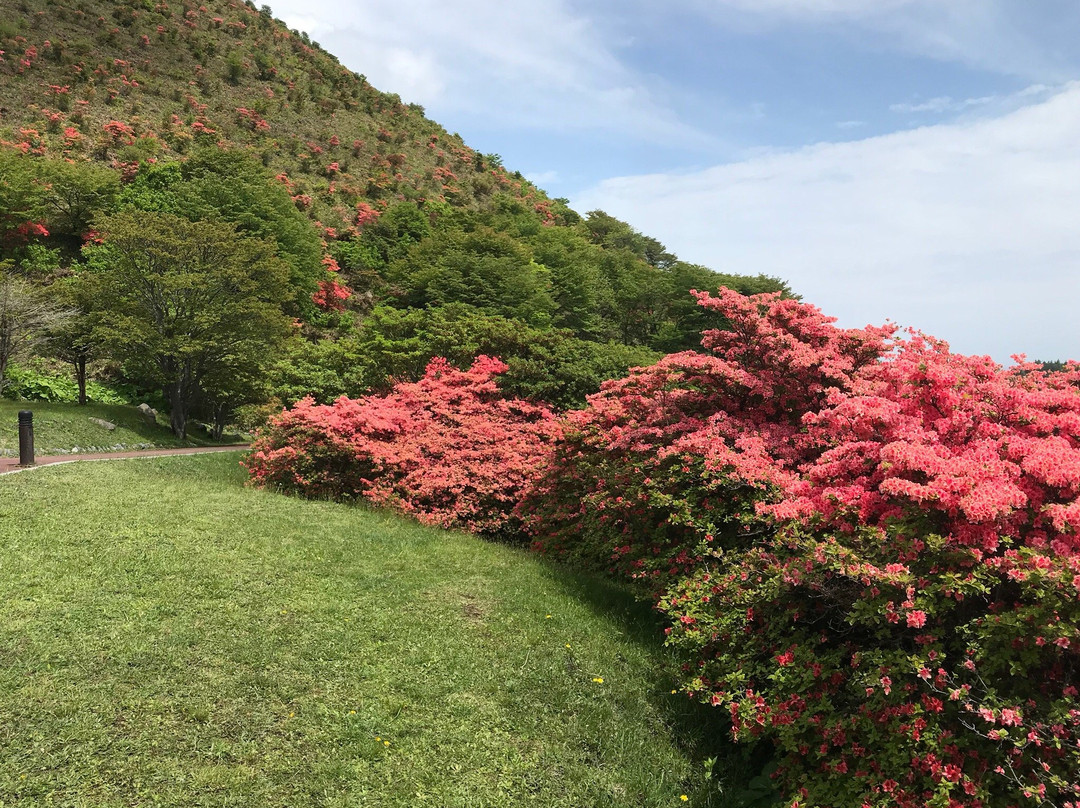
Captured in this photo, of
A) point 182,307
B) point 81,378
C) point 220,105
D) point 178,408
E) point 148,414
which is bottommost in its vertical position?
point 148,414

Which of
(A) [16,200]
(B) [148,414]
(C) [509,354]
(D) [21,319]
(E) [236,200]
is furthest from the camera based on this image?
(E) [236,200]

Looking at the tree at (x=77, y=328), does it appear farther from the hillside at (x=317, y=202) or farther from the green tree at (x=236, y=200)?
the green tree at (x=236, y=200)

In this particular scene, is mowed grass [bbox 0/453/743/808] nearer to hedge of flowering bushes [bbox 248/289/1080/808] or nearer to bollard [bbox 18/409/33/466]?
hedge of flowering bushes [bbox 248/289/1080/808]

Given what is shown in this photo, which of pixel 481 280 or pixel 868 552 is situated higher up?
pixel 481 280

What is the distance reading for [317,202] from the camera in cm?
3659

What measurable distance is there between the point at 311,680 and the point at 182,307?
726 inches

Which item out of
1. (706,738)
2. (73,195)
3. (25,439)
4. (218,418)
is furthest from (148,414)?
(706,738)

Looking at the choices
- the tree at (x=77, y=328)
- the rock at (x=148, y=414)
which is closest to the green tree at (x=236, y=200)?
the tree at (x=77, y=328)

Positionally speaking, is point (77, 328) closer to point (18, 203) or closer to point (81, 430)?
point (81, 430)

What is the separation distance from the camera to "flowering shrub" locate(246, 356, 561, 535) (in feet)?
32.5

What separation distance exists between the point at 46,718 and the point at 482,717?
2.51 metres

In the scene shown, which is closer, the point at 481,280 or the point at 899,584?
the point at 899,584

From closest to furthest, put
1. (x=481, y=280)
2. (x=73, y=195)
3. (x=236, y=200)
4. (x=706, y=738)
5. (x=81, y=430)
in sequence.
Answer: (x=706, y=738), (x=81, y=430), (x=481, y=280), (x=73, y=195), (x=236, y=200)

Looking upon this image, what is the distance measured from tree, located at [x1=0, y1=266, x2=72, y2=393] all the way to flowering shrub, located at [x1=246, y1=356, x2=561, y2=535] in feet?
31.4
